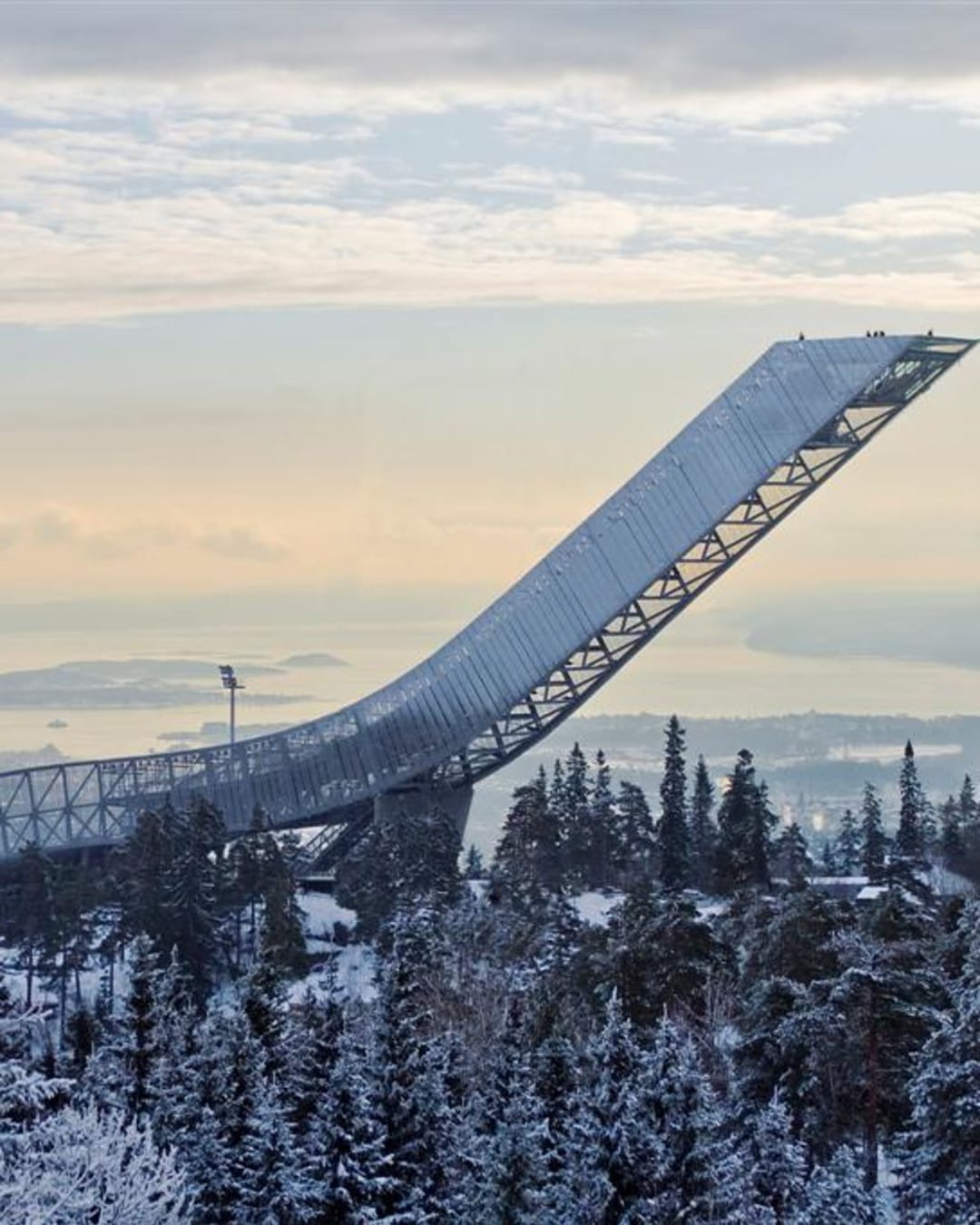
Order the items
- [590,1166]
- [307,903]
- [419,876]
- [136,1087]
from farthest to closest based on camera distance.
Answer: [307,903], [419,876], [136,1087], [590,1166]

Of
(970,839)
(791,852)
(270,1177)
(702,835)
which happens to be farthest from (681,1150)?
(970,839)

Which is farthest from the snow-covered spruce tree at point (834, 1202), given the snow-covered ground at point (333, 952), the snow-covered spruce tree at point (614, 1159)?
the snow-covered ground at point (333, 952)

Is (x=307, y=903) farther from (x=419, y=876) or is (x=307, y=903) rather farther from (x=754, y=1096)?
(x=754, y=1096)

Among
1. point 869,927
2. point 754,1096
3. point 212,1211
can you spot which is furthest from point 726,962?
point 212,1211

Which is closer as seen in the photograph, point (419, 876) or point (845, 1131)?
point (845, 1131)

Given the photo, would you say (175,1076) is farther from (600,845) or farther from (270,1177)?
(600,845)

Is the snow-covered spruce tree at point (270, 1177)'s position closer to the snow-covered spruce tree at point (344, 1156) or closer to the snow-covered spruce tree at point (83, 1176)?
the snow-covered spruce tree at point (344, 1156)

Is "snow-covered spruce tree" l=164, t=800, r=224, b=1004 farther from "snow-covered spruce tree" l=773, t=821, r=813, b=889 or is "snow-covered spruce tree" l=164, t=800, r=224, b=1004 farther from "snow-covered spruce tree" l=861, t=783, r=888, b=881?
"snow-covered spruce tree" l=861, t=783, r=888, b=881
